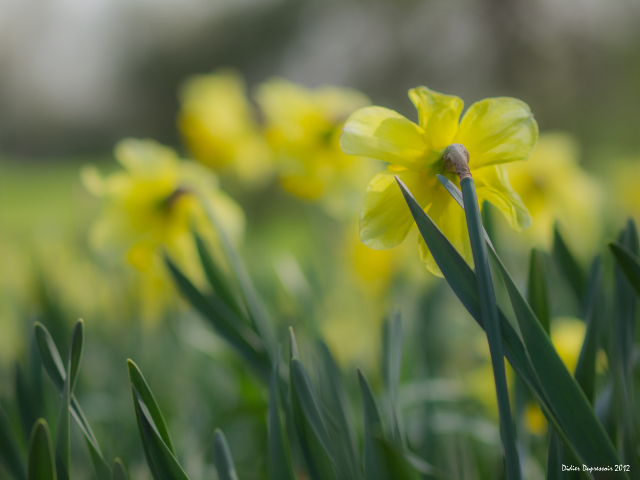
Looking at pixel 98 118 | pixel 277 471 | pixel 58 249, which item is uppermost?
pixel 98 118

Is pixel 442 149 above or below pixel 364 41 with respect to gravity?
below

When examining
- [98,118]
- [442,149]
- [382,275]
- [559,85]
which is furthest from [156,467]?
[98,118]

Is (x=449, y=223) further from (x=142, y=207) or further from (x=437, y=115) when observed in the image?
(x=142, y=207)

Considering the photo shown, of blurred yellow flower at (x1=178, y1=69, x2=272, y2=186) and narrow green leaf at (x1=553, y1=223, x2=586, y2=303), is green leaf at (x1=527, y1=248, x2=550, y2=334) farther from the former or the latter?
blurred yellow flower at (x1=178, y1=69, x2=272, y2=186)

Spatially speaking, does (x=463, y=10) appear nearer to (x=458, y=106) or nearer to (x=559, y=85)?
(x=559, y=85)

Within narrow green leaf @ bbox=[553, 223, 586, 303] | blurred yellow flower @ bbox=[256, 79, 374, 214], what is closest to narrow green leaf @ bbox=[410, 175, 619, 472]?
narrow green leaf @ bbox=[553, 223, 586, 303]

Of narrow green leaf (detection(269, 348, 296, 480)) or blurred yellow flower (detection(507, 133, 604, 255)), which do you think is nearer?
Result: narrow green leaf (detection(269, 348, 296, 480))
